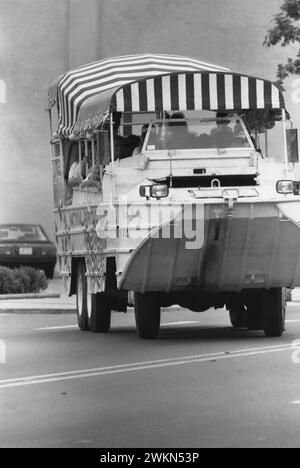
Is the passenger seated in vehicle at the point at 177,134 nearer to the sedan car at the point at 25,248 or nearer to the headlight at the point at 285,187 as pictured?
the headlight at the point at 285,187

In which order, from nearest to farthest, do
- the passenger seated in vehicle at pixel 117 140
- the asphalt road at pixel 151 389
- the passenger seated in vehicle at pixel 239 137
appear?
the asphalt road at pixel 151 389
the passenger seated in vehicle at pixel 117 140
the passenger seated in vehicle at pixel 239 137

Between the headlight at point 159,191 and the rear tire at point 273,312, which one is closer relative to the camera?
the headlight at point 159,191

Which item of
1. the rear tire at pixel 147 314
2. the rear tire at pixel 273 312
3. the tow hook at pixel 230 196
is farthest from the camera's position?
the rear tire at pixel 273 312

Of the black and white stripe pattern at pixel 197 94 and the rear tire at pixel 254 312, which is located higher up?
the black and white stripe pattern at pixel 197 94

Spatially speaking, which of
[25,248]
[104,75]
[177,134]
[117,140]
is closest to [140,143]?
[117,140]

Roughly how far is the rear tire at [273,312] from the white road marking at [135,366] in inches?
49.5

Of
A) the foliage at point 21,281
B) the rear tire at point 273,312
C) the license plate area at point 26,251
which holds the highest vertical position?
the rear tire at point 273,312

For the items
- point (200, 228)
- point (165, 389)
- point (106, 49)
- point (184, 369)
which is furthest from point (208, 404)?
point (106, 49)

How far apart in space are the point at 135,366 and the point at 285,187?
3922 mm

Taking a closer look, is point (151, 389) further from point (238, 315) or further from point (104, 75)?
point (104, 75)

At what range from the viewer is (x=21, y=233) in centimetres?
3919

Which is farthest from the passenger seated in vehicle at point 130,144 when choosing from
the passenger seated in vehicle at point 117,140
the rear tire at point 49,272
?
the rear tire at point 49,272

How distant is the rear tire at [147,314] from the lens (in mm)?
18844

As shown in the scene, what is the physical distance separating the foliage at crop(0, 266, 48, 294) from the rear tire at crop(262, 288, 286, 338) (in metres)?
12.8
